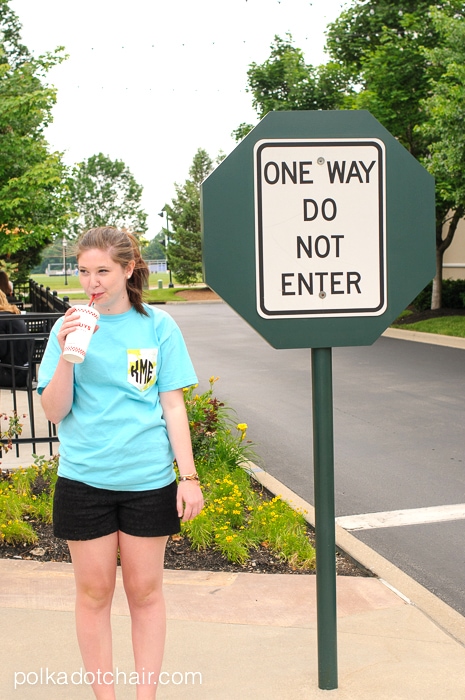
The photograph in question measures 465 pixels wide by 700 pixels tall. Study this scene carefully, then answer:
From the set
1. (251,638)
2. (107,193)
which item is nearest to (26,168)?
(251,638)

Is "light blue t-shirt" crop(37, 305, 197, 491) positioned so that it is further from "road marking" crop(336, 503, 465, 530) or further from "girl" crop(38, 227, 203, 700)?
"road marking" crop(336, 503, 465, 530)

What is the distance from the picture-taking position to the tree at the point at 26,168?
14398 mm

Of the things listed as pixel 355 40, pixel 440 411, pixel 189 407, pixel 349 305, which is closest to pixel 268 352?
pixel 440 411

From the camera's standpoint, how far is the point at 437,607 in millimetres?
4055

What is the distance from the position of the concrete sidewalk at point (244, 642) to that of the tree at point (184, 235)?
47.8 m

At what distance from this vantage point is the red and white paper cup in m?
2.39

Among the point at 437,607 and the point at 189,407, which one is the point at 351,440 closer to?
the point at 189,407

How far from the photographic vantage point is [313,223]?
2717mm

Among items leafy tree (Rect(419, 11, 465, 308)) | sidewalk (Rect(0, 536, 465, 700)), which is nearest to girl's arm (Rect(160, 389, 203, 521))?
sidewalk (Rect(0, 536, 465, 700))

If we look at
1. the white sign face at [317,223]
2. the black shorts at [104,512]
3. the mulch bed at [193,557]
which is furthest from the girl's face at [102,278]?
the mulch bed at [193,557]

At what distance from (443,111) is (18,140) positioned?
8.24 metres

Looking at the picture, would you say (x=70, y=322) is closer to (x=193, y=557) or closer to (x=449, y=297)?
(x=193, y=557)

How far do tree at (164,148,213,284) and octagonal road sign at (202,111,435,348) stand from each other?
161 ft

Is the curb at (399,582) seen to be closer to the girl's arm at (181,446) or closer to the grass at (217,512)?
the grass at (217,512)
